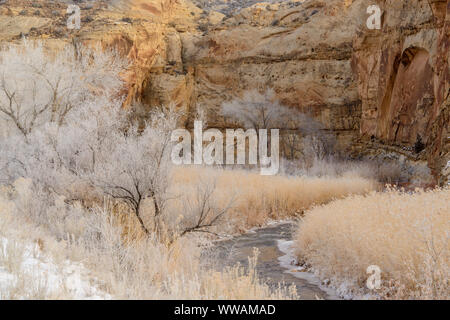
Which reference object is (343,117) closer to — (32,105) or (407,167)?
(407,167)

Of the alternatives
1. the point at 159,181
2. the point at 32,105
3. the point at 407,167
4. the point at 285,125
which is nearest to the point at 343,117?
the point at 285,125

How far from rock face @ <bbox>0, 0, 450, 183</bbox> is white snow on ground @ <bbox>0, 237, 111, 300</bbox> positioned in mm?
13590

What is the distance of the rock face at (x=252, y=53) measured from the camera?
17.5 metres

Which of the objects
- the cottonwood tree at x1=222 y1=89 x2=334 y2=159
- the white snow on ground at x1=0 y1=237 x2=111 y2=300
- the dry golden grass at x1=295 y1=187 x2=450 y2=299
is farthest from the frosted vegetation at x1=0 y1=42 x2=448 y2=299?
the cottonwood tree at x1=222 y1=89 x2=334 y2=159

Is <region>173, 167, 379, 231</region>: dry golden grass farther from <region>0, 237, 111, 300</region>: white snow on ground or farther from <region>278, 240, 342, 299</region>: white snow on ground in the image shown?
<region>0, 237, 111, 300</region>: white snow on ground

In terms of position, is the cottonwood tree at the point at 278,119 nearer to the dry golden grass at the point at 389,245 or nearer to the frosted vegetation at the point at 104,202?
the frosted vegetation at the point at 104,202

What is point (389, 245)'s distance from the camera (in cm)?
477

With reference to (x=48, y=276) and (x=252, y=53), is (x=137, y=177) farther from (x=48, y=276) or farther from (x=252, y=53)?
(x=252, y=53)

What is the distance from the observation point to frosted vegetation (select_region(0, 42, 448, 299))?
3.81 metres

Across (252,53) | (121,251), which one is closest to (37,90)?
(121,251)

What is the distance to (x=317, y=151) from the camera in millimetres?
21000

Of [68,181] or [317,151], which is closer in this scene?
[68,181]

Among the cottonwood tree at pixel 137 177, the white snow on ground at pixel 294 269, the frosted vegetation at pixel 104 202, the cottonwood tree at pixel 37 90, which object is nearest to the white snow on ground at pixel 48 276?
the frosted vegetation at pixel 104 202

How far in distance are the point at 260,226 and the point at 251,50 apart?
62.5 feet
